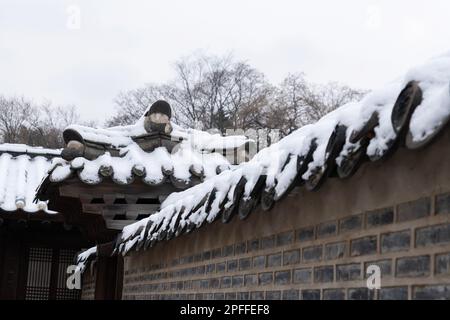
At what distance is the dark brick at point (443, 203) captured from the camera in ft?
6.58

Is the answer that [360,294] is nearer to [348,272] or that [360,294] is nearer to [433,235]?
[348,272]

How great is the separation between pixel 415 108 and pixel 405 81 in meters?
0.11

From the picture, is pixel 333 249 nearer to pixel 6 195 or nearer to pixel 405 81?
pixel 405 81

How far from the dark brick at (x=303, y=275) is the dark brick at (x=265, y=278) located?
1.14ft

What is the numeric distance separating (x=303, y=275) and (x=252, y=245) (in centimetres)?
82

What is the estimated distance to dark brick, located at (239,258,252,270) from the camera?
385 centimetres

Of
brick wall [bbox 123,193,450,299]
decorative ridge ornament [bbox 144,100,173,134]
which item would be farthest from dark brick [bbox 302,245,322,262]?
decorative ridge ornament [bbox 144,100,173,134]

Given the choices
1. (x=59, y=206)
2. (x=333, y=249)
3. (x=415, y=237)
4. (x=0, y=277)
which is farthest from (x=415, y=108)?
(x=0, y=277)

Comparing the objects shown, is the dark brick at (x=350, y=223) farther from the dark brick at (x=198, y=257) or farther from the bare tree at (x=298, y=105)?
the bare tree at (x=298, y=105)

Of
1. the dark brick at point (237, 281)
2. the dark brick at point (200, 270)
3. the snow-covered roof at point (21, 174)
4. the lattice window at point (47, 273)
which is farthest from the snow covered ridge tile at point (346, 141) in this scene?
the lattice window at point (47, 273)

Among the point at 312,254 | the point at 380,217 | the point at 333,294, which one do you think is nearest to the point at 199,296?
the point at 312,254

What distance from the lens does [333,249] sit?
2.78 metres

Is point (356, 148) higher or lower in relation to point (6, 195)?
lower

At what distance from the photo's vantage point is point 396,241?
2.27 meters
